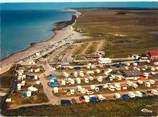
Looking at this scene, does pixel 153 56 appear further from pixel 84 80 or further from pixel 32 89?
pixel 32 89

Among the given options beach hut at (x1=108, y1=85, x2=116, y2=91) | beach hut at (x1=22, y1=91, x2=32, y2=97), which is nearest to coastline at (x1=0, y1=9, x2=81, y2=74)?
beach hut at (x1=22, y1=91, x2=32, y2=97)

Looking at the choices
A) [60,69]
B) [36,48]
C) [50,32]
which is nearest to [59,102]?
[60,69]

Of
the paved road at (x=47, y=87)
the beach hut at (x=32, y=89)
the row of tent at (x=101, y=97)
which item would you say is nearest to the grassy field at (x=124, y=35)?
the paved road at (x=47, y=87)

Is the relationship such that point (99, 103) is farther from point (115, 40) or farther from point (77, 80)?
point (115, 40)

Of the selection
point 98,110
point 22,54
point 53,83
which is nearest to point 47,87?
point 53,83

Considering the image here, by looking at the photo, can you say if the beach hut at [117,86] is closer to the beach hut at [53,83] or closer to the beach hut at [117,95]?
the beach hut at [117,95]

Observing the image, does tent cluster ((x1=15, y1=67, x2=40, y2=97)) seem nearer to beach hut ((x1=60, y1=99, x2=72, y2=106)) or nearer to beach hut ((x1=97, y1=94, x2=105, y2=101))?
beach hut ((x1=60, y1=99, x2=72, y2=106))
